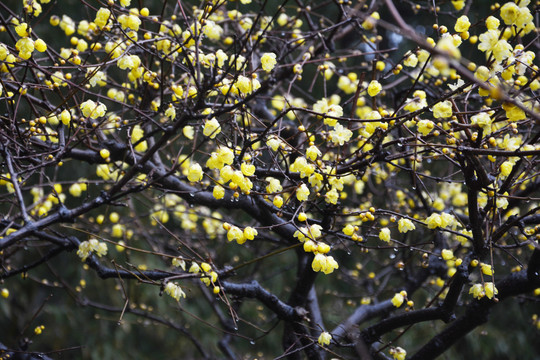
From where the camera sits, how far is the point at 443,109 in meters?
1.41

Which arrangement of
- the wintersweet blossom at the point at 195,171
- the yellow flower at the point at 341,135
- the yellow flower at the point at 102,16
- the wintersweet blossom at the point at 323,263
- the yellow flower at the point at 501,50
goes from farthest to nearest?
1. the yellow flower at the point at 102,16
2. the yellow flower at the point at 341,135
3. the wintersweet blossom at the point at 195,171
4. the wintersweet blossom at the point at 323,263
5. the yellow flower at the point at 501,50

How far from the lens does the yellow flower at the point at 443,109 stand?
4.61 ft

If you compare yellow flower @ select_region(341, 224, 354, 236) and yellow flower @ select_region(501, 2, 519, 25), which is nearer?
yellow flower @ select_region(501, 2, 519, 25)

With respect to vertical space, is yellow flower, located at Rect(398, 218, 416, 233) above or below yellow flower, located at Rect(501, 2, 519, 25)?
below

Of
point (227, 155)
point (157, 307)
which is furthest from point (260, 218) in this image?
point (157, 307)

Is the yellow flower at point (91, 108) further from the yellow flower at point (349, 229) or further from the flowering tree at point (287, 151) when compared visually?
the yellow flower at point (349, 229)

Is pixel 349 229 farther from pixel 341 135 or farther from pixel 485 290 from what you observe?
pixel 485 290

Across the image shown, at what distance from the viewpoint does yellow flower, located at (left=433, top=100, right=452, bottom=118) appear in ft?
4.61

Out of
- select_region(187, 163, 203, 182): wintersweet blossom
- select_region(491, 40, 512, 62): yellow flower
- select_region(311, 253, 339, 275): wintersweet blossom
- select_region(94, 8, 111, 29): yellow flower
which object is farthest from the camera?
select_region(94, 8, 111, 29): yellow flower

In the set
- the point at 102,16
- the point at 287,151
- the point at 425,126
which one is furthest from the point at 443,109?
the point at 102,16

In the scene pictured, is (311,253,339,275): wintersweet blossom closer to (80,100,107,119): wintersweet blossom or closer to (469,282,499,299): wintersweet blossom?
(469,282,499,299): wintersweet blossom

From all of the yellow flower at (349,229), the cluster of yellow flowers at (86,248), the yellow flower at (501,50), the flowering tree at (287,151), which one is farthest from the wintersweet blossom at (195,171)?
the yellow flower at (501,50)

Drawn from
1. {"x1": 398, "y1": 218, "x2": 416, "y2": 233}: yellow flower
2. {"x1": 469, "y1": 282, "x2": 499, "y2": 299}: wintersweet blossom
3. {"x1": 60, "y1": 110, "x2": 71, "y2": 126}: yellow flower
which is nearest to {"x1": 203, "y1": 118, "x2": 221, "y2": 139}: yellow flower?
{"x1": 60, "y1": 110, "x2": 71, "y2": 126}: yellow flower

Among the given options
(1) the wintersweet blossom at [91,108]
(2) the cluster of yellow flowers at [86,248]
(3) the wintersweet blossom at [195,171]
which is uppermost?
(1) the wintersweet blossom at [91,108]
